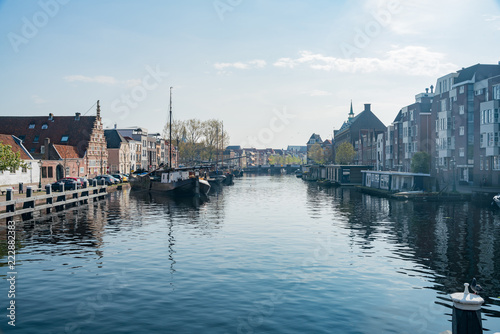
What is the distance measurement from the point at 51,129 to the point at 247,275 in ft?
308

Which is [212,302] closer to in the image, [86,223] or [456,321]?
[456,321]

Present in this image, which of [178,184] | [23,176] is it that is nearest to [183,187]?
[178,184]

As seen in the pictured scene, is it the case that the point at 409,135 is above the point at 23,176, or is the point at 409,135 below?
above

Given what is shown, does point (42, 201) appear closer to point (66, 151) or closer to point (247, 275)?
point (247, 275)

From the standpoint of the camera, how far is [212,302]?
1681 centimetres

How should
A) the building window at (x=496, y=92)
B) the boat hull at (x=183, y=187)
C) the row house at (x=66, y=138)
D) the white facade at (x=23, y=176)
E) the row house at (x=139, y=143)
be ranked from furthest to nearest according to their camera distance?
the row house at (x=139, y=143)
the row house at (x=66, y=138)
the boat hull at (x=183, y=187)
the building window at (x=496, y=92)
the white facade at (x=23, y=176)

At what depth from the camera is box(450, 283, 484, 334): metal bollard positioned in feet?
33.4

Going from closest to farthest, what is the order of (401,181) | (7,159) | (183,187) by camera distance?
(7,159) → (183,187) → (401,181)

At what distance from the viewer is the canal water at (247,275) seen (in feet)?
49.2

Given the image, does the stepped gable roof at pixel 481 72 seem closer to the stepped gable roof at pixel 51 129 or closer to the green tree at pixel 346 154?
the green tree at pixel 346 154

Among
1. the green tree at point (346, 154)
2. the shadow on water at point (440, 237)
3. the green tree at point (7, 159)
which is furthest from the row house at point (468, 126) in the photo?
the green tree at point (7, 159)

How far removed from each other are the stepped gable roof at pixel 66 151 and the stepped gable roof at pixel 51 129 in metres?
2.50

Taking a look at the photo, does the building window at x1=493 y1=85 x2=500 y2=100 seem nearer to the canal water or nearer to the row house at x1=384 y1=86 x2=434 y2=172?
the row house at x1=384 y1=86 x2=434 y2=172

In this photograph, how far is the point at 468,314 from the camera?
1026 centimetres
